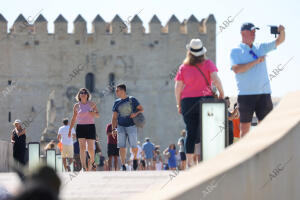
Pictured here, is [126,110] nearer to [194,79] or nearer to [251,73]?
[194,79]

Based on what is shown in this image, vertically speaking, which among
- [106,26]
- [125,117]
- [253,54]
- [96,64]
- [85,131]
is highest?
[106,26]

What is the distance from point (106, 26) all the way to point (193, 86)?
45250 mm

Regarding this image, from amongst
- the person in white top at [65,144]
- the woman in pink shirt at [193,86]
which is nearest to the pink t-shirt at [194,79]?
the woman in pink shirt at [193,86]

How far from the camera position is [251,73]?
23.7 ft

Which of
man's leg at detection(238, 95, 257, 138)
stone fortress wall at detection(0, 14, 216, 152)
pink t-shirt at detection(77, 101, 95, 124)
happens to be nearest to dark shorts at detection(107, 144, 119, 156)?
pink t-shirt at detection(77, 101, 95, 124)

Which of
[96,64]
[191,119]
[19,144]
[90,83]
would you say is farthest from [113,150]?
[96,64]

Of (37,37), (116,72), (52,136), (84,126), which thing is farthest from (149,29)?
(84,126)

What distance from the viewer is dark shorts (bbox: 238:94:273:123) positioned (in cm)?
723

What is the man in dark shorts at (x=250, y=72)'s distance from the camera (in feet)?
23.6

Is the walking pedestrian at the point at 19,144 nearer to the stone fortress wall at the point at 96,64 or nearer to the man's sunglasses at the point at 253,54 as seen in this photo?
the man's sunglasses at the point at 253,54

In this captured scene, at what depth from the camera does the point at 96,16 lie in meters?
52.3

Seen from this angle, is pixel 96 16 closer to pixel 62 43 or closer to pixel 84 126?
pixel 62 43

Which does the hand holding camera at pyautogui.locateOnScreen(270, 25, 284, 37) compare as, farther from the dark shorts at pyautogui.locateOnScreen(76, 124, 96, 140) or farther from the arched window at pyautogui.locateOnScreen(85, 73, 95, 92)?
the arched window at pyautogui.locateOnScreen(85, 73, 95, 92)

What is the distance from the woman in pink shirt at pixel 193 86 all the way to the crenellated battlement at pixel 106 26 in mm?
44513
